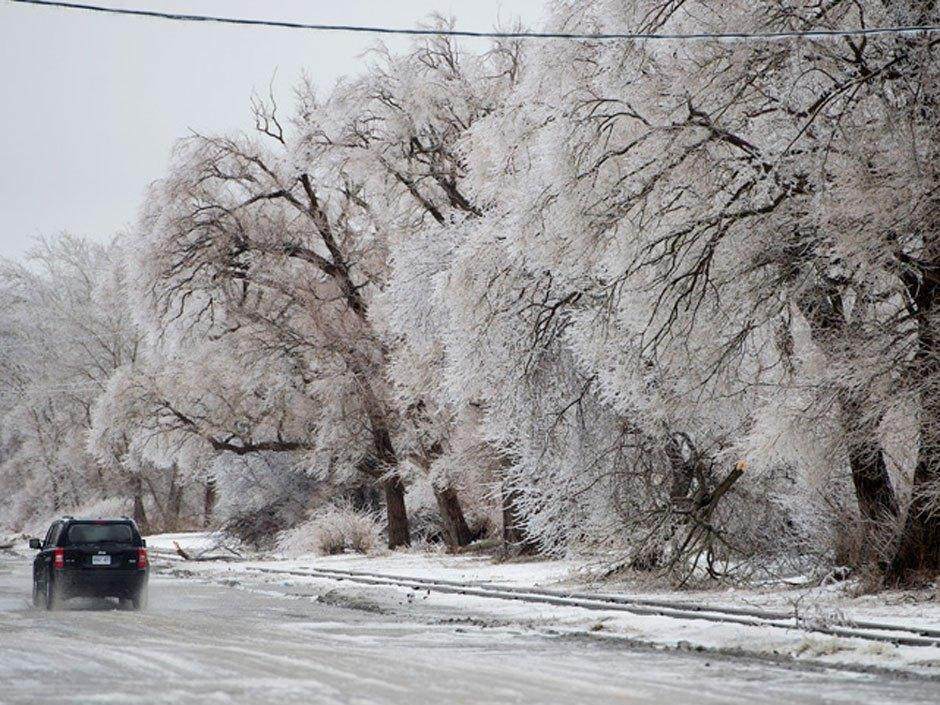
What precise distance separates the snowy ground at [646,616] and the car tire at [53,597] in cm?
423

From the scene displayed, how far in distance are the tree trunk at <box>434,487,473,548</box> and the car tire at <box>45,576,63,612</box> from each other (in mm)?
17296

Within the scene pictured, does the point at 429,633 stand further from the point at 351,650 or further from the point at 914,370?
the point at 914,370

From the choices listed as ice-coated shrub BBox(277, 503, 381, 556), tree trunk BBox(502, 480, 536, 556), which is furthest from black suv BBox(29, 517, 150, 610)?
ice-coated shrub BBox(277, 503, 381, 556)

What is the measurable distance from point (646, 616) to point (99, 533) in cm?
1000

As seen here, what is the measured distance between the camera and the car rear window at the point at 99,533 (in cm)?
2338

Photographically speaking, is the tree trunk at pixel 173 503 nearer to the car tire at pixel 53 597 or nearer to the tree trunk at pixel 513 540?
the tree trunk at pixel 513 540

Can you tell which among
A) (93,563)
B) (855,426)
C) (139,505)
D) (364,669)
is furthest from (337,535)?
(139,505)

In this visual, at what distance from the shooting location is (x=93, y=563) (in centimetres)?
2302

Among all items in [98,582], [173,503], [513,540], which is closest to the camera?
[98,582]

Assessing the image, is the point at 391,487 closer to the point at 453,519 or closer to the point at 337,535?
the point at 337,535

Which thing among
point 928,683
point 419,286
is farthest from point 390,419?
point 928,683

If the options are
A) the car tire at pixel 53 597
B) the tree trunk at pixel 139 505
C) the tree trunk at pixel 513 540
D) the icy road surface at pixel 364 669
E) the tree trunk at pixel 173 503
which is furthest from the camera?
the tree trunk at pixel 139 505

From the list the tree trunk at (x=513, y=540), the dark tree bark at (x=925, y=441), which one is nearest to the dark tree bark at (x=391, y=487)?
the tree trunk at (x=513, y=540)

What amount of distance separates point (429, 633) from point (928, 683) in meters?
7.04
